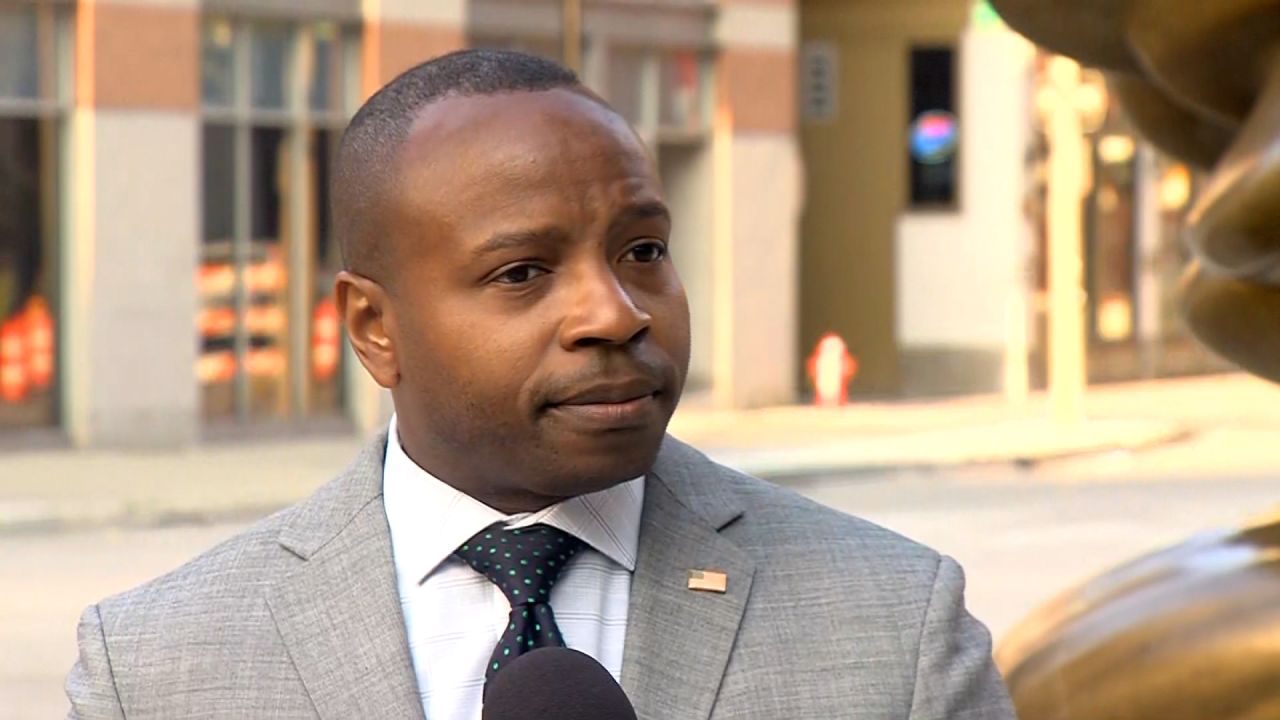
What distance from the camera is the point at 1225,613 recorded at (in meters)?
3.91

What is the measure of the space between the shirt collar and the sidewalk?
14249 mm

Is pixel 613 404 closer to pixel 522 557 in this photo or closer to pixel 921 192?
pixel 522 557

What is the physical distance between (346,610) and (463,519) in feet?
0.47

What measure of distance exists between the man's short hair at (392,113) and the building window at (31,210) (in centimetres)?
1858

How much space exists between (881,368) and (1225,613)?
85.0 feet

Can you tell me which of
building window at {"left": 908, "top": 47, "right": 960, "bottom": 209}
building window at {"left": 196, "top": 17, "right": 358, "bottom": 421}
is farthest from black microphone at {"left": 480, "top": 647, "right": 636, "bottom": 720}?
building window at {"left": 908, "top": 47, "right": 960, "bottom": 209}

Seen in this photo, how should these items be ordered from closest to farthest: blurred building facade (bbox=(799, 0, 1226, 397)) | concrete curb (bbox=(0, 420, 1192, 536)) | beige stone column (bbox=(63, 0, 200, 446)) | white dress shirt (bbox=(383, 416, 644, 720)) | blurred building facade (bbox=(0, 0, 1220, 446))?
white dress shirt (bbox=(383, 416, 644, 720)) < concrete curb (bbox=(0, 420, 1192, 536)) < beige stone column (bbox=(63, 0, 200, 446)) < blurred building facade (bbox=(0, 0, 1220, 446)) < blurred building facade (bbox=(799, 0, 1226, 397))

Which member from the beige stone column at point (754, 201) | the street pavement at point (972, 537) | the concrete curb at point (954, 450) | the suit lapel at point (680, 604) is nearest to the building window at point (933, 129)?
the beige stone column at point (754, 201)

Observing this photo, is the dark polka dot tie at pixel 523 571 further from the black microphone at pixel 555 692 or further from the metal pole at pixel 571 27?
the metal pole at pixel 571 27

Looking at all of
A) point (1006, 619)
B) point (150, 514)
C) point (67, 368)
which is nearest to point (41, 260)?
point (67, 368)

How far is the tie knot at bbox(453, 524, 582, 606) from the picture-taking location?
222 cm

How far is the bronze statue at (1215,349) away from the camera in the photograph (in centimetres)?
383

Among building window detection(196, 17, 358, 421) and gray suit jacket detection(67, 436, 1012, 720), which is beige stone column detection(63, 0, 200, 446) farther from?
gray suit jacket detection(67, 436, 1012, 720)

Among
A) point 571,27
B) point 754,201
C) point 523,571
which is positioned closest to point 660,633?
point 523,571
